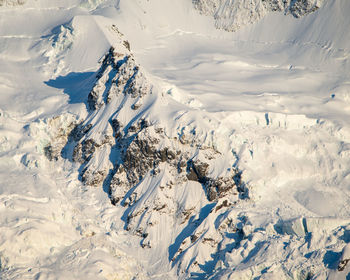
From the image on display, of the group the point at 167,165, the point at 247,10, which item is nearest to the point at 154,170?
the point at 167,165

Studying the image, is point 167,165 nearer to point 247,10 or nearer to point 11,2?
point 247,10

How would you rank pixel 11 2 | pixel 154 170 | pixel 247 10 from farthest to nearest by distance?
pixel 247 10, pixel 11 2, pixel 154 170

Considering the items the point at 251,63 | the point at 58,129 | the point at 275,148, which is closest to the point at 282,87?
the point at 251,63

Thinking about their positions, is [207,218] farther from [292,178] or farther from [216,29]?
[216,29]

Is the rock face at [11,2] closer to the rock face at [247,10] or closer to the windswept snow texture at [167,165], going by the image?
the windswept snow texture at [167,165]

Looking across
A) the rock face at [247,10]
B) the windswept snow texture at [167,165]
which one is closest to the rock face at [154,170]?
the windswept snow texture at [167,165]
